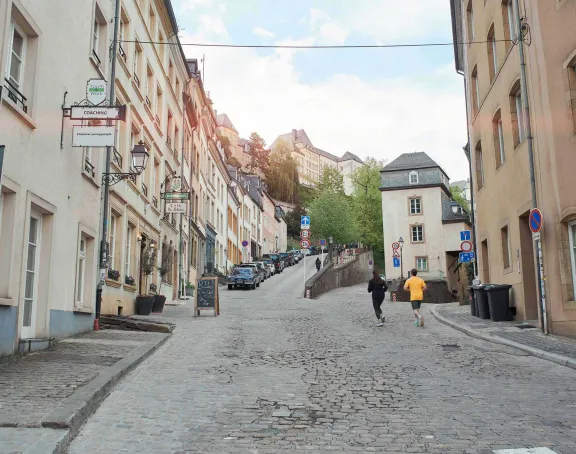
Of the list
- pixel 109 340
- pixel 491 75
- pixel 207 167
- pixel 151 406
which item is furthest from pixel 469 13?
pixel 207 167

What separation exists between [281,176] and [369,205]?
33.1 meters

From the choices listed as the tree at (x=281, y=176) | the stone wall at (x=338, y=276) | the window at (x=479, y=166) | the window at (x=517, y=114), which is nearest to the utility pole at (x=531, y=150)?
the window at (x=517, y=114)

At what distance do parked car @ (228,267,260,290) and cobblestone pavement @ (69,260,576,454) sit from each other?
25217 mm

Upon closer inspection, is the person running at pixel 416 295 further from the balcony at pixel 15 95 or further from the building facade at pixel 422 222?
the building facade at pixel 422 222

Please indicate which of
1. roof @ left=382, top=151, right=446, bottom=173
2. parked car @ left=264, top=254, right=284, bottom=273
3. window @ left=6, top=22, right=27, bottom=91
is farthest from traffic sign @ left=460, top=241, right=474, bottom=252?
parked car @ left=264, top=254, right=284, bottom=273

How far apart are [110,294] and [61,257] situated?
5020mm

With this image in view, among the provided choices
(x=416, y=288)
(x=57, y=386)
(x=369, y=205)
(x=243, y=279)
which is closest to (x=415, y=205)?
(x=369, y=205)

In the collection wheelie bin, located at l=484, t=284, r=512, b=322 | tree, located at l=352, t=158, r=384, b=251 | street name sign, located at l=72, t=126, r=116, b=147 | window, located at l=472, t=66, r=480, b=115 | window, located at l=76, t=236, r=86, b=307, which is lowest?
wheelie bin, located at l=484, t=284, r=512, b=322

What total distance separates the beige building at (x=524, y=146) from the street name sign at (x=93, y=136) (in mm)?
9578

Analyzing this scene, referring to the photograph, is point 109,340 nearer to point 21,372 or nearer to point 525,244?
point 21,372

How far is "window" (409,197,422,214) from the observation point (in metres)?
54.0

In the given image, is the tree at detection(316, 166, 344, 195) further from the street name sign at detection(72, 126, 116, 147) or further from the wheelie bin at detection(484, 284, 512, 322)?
the street name sign at detection(72, 126, 116, 147)

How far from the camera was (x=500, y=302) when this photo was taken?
685 inches

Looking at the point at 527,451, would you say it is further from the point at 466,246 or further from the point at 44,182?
the point at 466,246
